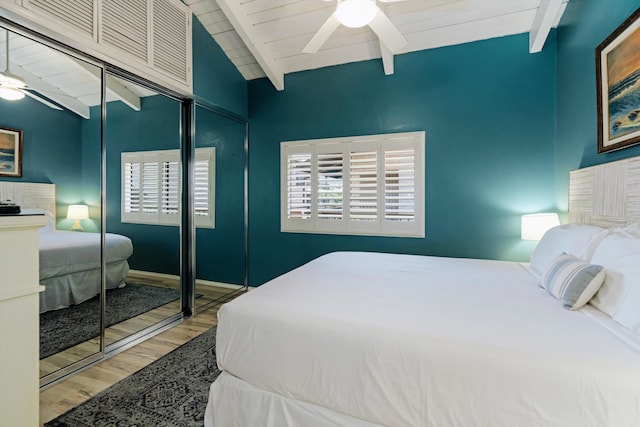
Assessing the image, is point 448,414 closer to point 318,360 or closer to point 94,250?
point 318,360

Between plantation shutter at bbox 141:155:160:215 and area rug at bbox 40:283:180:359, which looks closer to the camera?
area rug at bbox 40:283:180:359

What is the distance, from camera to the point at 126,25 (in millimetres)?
2551

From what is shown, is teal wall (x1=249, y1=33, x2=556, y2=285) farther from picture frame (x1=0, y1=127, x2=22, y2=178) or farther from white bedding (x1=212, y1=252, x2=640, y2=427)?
picture frame (x1=0, y1=127, x2=22, y2=178)

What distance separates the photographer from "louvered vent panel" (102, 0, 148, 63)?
240cm

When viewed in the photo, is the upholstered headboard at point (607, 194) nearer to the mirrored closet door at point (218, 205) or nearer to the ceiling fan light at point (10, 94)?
the mirrored closet door at point (218, 205)

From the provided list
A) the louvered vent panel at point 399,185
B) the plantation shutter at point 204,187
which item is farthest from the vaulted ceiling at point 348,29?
the plantation shutter at point 204,187

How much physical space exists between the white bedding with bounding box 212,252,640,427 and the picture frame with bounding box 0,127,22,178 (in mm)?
1629

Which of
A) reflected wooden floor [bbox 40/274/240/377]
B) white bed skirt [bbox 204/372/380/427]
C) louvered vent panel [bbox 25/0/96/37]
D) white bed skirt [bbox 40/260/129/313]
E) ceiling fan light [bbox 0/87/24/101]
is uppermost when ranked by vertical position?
Result: louvered vent panel [bbox 25/0/96/37]

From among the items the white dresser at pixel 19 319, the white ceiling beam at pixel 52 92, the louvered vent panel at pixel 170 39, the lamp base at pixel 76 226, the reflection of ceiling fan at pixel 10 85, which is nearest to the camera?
the white dresser at pixel 19 319

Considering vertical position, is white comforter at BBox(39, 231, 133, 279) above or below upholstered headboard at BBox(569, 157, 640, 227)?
below

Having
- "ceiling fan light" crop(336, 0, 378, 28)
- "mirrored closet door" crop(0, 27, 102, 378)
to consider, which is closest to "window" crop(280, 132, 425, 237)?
"ceiling fan light" crop(336, 0, 378, 28)

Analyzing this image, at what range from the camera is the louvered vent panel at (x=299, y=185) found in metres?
3.96

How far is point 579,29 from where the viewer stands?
2555mm

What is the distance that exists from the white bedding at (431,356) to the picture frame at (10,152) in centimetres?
163
